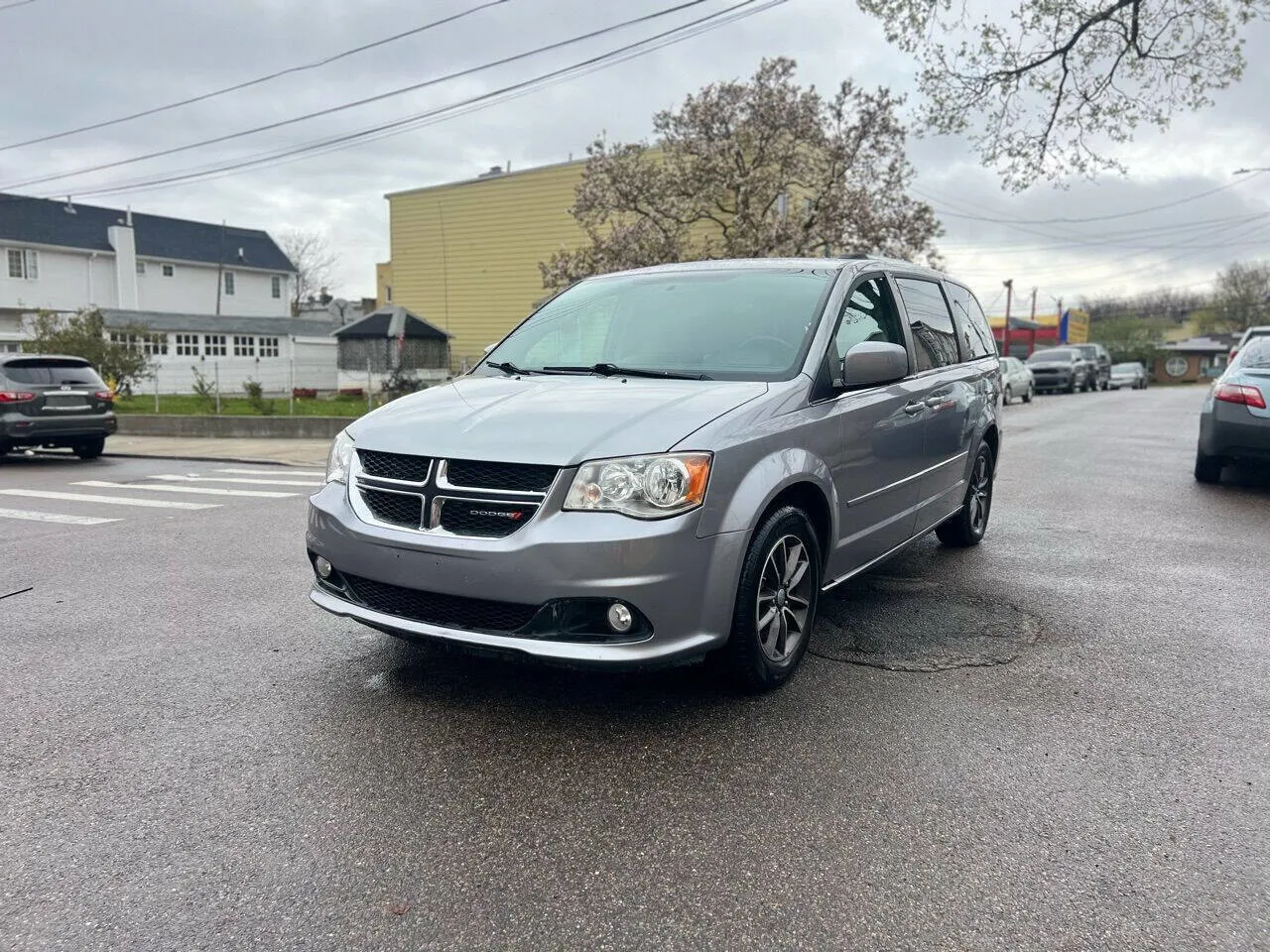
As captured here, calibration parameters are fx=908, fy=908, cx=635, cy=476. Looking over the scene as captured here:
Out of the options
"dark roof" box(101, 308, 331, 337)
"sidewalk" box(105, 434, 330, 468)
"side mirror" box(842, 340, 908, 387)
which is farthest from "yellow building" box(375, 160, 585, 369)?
"side mirror" box(842, 340, 908, 387)

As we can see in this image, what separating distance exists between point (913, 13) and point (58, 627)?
48.7 ft

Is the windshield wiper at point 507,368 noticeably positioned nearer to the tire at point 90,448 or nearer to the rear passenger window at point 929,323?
the rear passenger window at point 929,323

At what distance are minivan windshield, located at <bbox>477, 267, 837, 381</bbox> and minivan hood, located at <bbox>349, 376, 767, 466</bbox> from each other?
25cm

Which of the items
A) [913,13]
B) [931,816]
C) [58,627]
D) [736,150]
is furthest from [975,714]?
[736,150]

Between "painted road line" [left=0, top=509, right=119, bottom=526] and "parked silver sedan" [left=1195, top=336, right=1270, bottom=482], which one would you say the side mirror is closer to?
"parked silver sedan" [left=1195, top=336, right=1270, bottom=482]

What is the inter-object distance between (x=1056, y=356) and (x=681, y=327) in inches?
1403

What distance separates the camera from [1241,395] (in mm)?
8812

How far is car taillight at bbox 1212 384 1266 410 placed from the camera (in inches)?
343

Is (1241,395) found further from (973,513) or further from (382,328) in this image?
(382,328)

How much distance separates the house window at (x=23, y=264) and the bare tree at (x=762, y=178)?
109ft

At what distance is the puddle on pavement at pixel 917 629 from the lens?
4.35m

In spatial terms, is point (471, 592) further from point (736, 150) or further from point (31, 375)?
point (736, 150)

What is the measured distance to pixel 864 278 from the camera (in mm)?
4820

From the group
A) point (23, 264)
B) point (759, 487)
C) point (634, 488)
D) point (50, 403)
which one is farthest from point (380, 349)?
point (634, 488)
